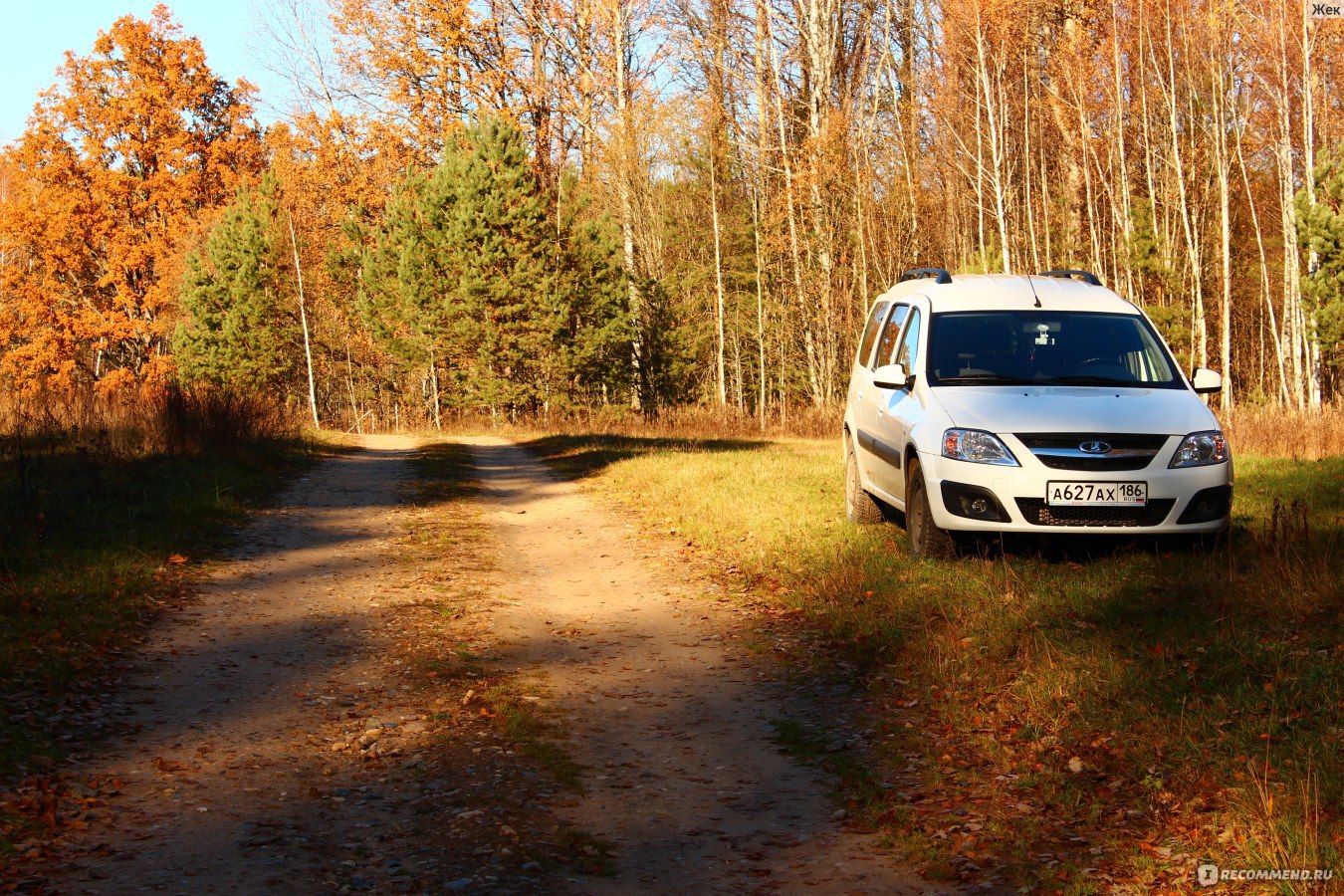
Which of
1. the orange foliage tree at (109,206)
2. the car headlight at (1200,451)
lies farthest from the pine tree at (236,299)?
the car headlight at (1200,451)

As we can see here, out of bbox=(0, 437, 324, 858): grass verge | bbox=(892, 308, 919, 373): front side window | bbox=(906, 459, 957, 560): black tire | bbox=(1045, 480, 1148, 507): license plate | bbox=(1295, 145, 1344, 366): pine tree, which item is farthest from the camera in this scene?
bbox=(1295, 145, 1344, 366): pine tree

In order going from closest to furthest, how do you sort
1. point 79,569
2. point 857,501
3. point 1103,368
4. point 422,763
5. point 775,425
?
point 422,763 < point 79,569 < point 1103,368 < point 857,501 < point 775,425

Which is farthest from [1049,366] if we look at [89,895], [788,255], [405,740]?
[788,255]

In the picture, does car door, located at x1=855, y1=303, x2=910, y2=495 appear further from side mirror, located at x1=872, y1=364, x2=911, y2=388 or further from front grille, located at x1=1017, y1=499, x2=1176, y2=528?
front grille, located at x1=1017, y1=499, x2=1176, y2=528

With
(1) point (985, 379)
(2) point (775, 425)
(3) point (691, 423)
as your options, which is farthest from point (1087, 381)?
(3) point (691, 423)

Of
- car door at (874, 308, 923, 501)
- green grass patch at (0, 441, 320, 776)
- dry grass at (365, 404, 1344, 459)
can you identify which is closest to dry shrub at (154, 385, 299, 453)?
green grass patch at (0, 441, 320, 776)

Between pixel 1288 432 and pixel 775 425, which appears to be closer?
pixel 1288 432

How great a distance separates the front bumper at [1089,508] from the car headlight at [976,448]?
7 cm

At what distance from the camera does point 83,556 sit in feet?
30.4

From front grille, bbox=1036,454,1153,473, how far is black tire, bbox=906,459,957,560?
0.92 metres

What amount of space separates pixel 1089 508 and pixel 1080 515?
0.08 m

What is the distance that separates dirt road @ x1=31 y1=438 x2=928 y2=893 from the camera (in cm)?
423

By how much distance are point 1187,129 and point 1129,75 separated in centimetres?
218

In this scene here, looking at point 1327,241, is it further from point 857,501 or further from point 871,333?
point 857,501
